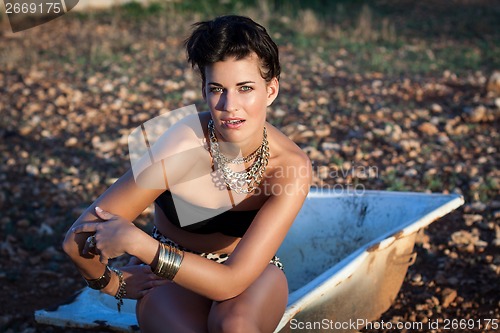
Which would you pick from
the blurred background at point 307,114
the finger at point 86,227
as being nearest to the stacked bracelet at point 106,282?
the finger at point 86,227

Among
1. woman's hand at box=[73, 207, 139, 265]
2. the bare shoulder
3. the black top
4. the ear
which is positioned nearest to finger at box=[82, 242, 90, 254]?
woman's hand at box=[73, 207, 139, 265]

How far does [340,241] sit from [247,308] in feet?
5.38

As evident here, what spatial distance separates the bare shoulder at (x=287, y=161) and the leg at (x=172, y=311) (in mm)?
626

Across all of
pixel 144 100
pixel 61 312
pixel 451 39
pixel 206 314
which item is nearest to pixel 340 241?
pixel 206 314

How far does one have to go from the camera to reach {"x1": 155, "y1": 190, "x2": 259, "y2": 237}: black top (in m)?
2.98

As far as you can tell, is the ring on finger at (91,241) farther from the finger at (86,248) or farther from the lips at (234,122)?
the lips at (234,122)

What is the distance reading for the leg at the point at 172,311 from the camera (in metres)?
2.82

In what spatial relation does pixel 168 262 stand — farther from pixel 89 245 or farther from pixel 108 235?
pixel 89 245

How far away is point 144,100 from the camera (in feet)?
25.7

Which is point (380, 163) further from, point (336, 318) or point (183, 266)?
point (183, 266)

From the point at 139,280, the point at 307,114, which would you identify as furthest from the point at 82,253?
the point at 307,114

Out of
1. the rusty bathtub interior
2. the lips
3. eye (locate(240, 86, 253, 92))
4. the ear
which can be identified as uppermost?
eye (locate(240, 86, 253, 92))

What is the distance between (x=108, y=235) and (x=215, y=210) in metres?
0.60

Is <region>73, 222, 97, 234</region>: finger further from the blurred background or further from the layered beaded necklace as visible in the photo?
the blurred background
